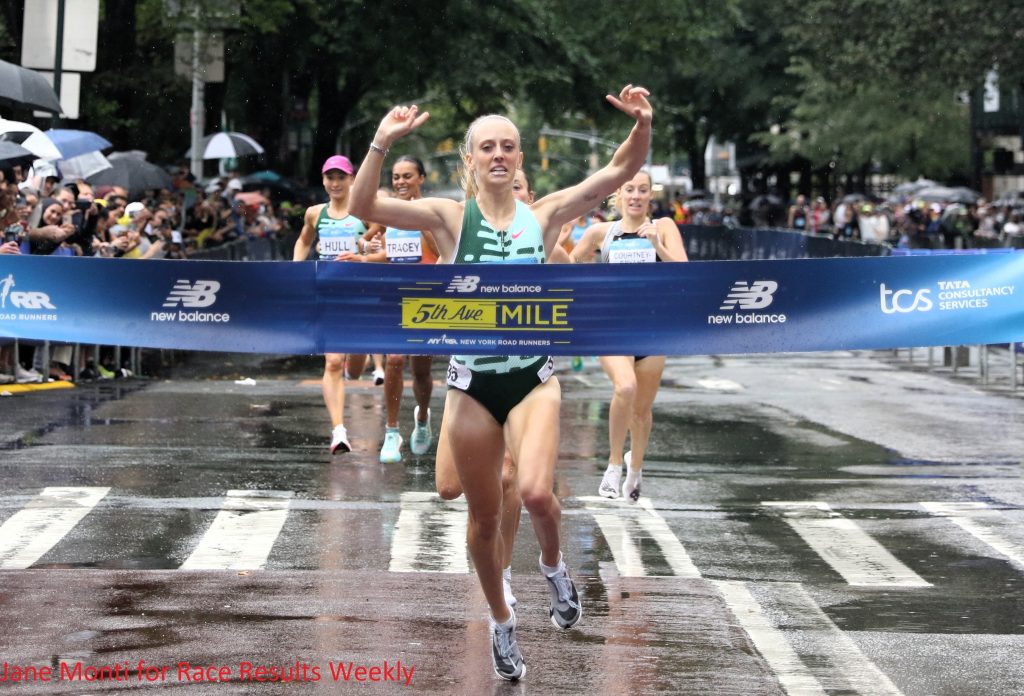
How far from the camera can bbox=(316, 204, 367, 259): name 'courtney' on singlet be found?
14.3m

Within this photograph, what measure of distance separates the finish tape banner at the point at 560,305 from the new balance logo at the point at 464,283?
0.11 metres

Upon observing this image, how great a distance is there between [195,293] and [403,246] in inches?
177

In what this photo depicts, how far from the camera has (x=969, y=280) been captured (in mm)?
9453

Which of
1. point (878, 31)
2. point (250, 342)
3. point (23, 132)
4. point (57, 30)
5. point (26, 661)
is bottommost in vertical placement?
point (26, 661)

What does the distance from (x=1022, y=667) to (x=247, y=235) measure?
92.4ft

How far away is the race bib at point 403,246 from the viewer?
43.8ft

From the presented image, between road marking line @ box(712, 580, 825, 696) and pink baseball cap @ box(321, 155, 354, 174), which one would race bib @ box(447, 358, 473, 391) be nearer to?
road marking line @ box(712, 580, 825, 696)

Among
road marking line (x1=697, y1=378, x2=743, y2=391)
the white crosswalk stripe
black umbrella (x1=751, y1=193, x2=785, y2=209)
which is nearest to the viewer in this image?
the white crosswalk stripe

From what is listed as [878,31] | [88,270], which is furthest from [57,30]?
[878,31]

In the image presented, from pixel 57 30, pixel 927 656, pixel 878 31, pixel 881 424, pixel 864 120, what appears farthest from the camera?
pixel 864 120

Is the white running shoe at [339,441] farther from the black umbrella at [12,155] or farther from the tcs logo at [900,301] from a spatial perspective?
the tcs logo at [900,301]

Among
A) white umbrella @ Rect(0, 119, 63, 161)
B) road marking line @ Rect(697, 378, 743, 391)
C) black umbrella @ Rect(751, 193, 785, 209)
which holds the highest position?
black umbrella @ Rect(751, 193, 785, 209)

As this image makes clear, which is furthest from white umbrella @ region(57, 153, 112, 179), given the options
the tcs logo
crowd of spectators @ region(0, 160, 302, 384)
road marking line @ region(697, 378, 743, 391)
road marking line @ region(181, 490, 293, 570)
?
the tcs logo

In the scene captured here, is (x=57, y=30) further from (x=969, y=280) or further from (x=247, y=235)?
(x=969, y=280)
